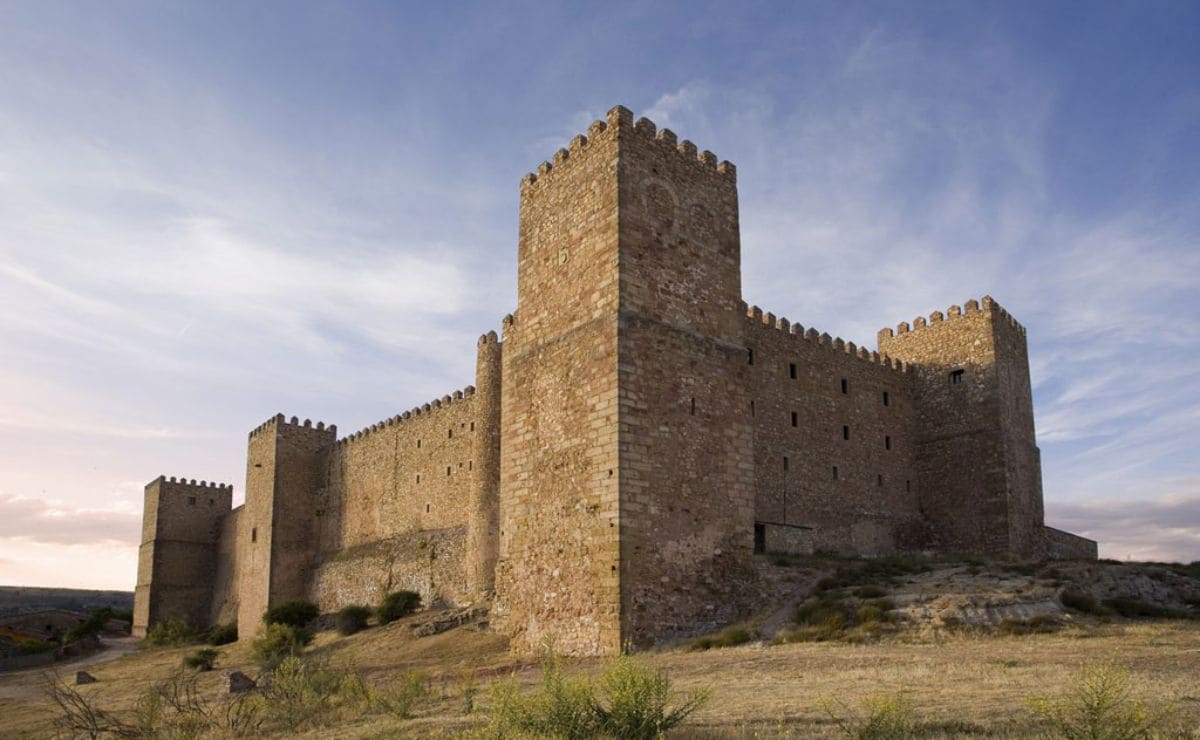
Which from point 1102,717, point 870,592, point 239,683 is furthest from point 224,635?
point 1102,717

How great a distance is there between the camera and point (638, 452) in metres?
14.9

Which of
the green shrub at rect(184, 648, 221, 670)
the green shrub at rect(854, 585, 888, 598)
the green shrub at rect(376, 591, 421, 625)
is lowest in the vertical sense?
the green shrub at rect(184, 648, 221, 670)

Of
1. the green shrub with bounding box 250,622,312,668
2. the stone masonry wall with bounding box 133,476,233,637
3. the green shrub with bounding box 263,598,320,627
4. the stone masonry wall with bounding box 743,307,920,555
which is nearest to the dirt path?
the stone masonry wall with bounding box 133,476,233,637

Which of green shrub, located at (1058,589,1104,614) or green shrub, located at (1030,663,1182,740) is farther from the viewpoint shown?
green shrub, located at (1058,589,1104,614)

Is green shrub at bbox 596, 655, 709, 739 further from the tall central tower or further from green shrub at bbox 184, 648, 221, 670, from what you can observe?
green shrub at bbox 184, 648, 221, 670

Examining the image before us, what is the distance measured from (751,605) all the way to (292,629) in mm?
16385

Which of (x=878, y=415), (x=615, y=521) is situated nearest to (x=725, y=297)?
(x=615, y=521)

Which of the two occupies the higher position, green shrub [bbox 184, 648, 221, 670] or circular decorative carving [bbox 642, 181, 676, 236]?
circular decorative carving [bbox 642, 181, 676, 236]

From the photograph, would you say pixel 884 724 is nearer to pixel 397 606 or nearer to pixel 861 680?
pixel 861 680

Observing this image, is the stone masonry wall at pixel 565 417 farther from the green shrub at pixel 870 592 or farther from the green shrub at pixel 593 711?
the green shrub at pixel 593 711

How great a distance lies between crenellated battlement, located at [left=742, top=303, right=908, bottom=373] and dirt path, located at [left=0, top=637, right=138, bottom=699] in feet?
57.6

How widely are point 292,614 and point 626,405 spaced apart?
1990 cm

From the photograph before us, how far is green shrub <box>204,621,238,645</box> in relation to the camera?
35.2 meters

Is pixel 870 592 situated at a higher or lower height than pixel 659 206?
lower
